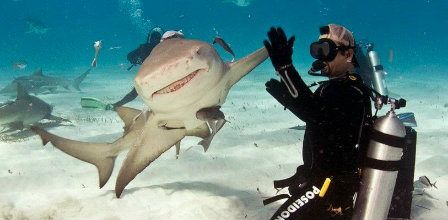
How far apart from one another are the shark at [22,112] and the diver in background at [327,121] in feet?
26.6

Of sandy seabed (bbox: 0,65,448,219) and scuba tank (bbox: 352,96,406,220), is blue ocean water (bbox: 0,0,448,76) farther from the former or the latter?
scuba tank (bbox: 352,96,406,220)

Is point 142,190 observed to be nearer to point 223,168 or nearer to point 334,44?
point 223,168

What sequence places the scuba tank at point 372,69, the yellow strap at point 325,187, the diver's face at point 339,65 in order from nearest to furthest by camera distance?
the yellow strap at point 325,187, the diver's face at point 339,65, the scuba tank at point 372,69

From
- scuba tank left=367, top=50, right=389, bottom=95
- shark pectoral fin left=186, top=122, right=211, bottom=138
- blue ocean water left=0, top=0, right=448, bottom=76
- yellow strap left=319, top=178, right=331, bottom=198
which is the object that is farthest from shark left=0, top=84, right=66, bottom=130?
blue ocean water left=0, top=0, right=448, bottom=76

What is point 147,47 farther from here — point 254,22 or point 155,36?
point 254,22

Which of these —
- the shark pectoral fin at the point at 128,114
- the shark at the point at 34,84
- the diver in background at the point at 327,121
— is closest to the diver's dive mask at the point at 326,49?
the diver in background at the point at 327,121

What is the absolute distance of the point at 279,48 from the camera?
7.03 feet

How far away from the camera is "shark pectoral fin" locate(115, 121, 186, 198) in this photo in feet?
12.0

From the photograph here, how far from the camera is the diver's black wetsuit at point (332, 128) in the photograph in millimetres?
2271

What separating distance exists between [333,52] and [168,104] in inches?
61.5

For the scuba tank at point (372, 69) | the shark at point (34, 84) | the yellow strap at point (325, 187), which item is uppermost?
the scuba tank at point (372, 69)

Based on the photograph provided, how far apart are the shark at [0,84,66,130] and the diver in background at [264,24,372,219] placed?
8.11 m

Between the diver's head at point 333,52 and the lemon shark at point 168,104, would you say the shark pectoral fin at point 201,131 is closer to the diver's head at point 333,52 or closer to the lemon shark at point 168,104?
the lemon shark at point 168,104

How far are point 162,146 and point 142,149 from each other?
25 cm
